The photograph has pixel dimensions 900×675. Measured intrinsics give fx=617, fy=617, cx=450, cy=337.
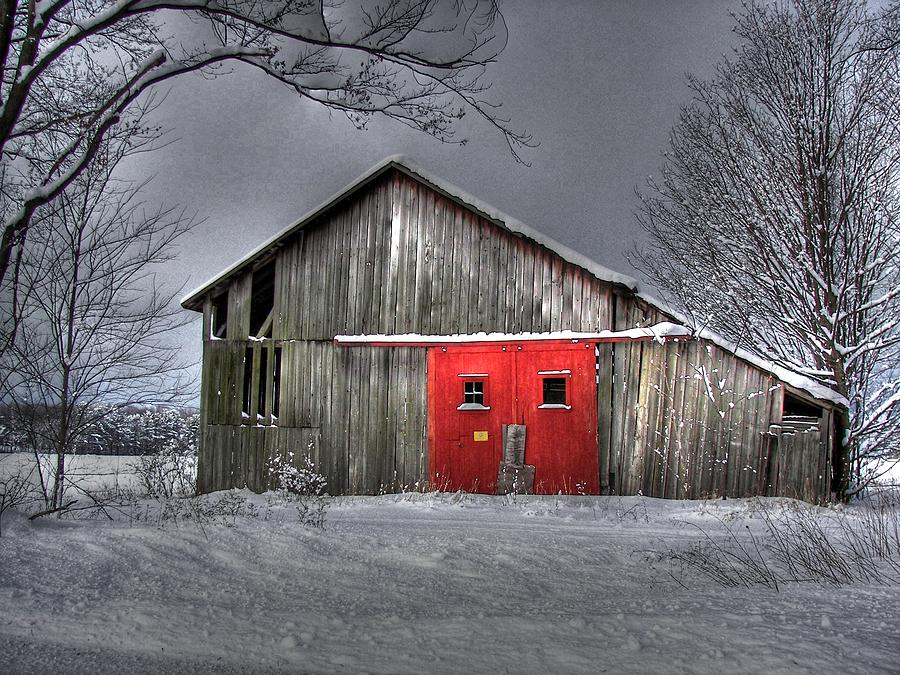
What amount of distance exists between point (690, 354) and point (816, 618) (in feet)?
25.5

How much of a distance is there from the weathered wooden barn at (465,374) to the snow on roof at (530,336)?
28 millimetres

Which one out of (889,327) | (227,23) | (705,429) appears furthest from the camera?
(705,429)

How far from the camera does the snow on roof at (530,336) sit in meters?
10.6

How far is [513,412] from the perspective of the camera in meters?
11.5

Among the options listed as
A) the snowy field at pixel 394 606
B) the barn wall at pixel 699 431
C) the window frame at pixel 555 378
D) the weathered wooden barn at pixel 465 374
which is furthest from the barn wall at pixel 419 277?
the snowy field at pixel 394 606

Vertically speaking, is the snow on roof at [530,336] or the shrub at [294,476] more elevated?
the snow on roof at [530,336]

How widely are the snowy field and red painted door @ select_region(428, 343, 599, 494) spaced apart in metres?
4.81

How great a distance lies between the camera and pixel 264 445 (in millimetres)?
12484

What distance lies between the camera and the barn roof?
977cm

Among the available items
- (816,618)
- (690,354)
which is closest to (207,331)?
(690,354)

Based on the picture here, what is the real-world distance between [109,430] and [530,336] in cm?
722

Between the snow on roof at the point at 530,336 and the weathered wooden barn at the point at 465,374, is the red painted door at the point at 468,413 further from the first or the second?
the snow on roof at the point at 530,336

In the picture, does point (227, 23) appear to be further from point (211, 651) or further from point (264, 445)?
point (264, 445)

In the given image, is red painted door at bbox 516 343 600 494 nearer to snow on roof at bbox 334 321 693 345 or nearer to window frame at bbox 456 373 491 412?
snow on roof at bbox 334 321 693 345
